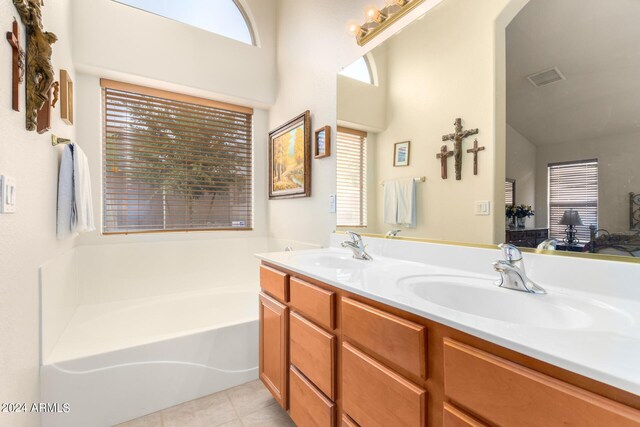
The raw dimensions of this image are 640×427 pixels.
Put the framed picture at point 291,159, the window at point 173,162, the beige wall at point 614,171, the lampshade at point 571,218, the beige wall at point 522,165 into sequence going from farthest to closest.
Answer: the window at point 173,162, the framed picture at point 291,159, the beige wall at point 522,165, the lampshade at point 571,218, the beige wall at point 614,171

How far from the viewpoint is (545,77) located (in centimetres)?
105

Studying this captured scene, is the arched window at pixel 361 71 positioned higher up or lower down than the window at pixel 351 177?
higher up

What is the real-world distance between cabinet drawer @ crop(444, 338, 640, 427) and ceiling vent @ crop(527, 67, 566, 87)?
3.21 feet

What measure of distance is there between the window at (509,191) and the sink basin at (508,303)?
33cm

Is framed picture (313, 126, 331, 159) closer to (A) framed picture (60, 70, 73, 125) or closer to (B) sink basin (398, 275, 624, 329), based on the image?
(B) sink basin (398, 275, 624, 329)

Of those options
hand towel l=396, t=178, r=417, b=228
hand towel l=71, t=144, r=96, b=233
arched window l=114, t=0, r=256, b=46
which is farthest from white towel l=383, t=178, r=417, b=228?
arched window l=114, t=0, r=256, b=46

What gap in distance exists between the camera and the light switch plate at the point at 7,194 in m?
0.96

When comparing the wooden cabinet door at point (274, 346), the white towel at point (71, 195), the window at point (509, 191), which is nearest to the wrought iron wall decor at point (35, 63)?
the white towel at point (71, 195)

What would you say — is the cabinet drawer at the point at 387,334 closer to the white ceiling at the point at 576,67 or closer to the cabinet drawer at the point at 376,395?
the cabinet drawer at the point at 376,395

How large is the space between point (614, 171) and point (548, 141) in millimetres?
211

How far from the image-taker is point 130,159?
8.14ft

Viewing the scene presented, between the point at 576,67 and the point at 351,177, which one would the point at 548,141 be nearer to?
the point at 576,67

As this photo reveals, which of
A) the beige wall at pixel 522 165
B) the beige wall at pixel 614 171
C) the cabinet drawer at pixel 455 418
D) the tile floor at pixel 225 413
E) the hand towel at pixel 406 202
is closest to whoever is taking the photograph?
the cabinet drawer at pixel 455 418

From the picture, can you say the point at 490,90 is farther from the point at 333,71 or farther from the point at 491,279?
the point at 333,71
